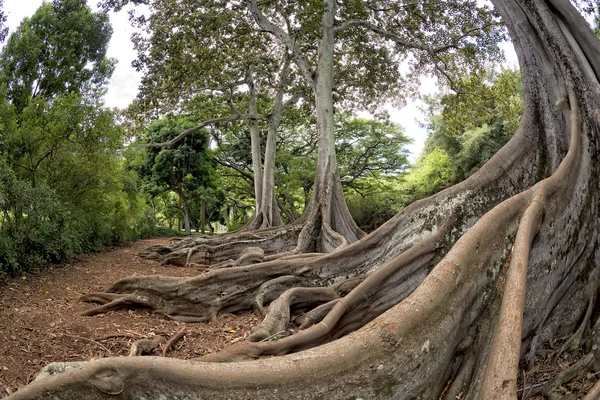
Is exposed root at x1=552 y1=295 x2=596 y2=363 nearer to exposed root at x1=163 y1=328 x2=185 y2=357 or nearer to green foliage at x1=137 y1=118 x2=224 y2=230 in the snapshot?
exposed root at x1=163 y1=328 x2=185 y2=357

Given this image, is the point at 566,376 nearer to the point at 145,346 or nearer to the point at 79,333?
the point at 145,346

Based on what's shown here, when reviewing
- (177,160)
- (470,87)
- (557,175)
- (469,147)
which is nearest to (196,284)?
(557,175)

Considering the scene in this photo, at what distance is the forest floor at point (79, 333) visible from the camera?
3.56m

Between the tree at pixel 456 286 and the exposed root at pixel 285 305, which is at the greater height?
the tree at pixel 456 286

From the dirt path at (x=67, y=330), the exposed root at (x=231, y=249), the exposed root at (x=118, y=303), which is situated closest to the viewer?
the dirt path at (x=67, y=330)

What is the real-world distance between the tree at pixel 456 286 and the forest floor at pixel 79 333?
0.87ft

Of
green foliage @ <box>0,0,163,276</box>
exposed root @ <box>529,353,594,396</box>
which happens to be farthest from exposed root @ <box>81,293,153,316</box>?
exposed root @ <box>529,353,594,396</box>

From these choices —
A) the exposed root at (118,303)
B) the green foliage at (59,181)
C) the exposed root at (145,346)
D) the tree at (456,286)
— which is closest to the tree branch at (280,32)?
the green foliage at (59,181)

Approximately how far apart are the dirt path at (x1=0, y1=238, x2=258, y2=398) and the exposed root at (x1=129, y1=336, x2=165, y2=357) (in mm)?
171

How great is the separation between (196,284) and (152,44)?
9650 millimetres

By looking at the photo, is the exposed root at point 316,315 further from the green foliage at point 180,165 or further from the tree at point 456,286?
the green foliage at point 180,165

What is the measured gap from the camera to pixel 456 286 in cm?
306

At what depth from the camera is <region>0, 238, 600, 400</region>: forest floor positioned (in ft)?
11.7

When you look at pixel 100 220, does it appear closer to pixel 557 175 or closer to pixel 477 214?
pixel 477 214
